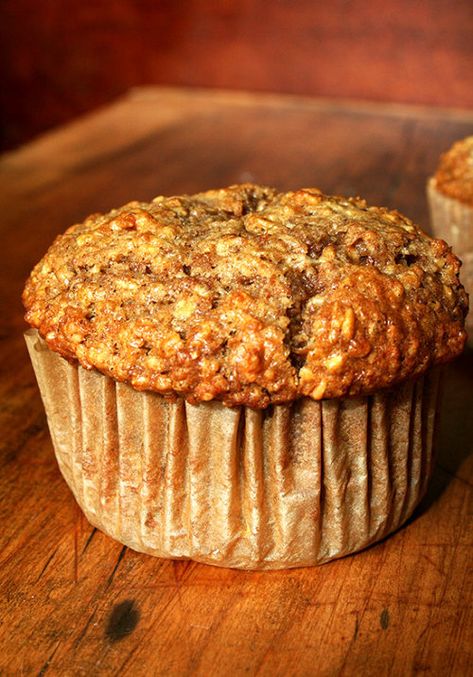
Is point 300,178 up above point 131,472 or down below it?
below

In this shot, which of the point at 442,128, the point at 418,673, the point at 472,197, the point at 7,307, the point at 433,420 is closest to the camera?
the point at 418,673

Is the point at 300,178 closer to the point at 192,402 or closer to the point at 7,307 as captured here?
the point at 7,307

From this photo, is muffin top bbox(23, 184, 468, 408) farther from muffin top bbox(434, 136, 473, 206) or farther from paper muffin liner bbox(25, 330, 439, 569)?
muffin top bbox(434, 136, 473, 206)

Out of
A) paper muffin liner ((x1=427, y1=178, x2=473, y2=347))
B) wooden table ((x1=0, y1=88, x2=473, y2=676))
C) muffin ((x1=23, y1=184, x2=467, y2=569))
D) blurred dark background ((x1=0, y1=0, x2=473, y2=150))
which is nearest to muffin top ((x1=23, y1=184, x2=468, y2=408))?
muffin ((x1=23, y1=184, x2=467, y2=569))

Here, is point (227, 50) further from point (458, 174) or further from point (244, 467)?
point (244, 467)

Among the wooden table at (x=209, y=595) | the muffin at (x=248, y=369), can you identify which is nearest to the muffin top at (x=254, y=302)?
the muffin at (x=248, y=369)

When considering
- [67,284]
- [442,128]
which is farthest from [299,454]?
[442,128]
